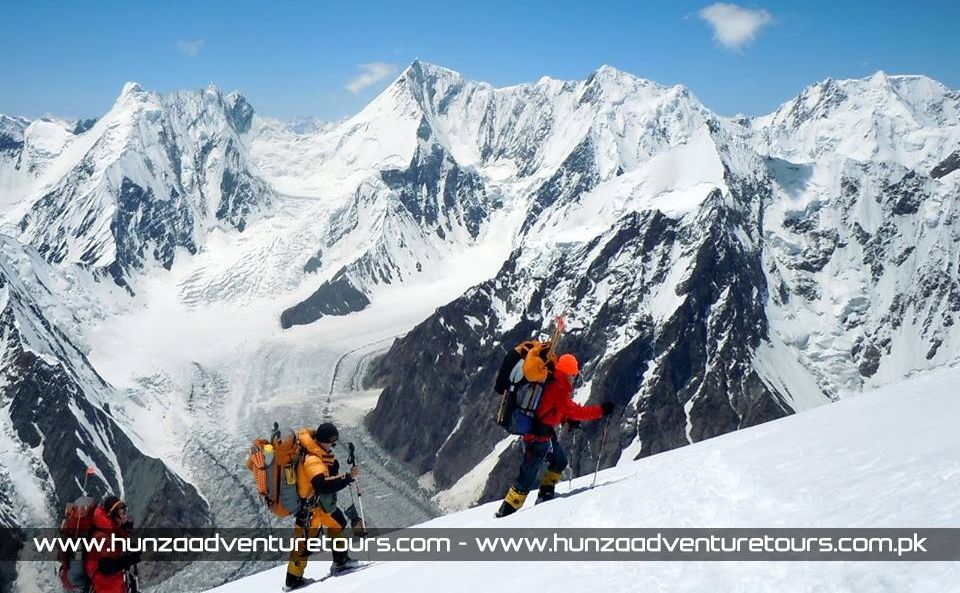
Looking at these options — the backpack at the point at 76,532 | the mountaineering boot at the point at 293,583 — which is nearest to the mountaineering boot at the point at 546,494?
the mountaineering boot at the point at 293,583

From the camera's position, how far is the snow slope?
29.5 feet

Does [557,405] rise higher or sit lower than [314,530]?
higher

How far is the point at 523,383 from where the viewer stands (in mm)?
18328

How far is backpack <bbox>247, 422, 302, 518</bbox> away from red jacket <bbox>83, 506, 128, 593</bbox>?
326 centimetres

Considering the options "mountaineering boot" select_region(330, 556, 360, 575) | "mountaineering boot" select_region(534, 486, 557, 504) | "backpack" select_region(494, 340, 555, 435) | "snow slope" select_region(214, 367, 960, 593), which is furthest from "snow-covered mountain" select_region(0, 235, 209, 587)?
"snow slope" select_region(214, 367, 960, 593)

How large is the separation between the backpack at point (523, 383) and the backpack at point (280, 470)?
16.2 feet

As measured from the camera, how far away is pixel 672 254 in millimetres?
183125

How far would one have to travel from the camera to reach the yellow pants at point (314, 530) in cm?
1652

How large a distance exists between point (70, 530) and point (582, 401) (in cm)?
14961

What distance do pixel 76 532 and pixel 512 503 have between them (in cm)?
964

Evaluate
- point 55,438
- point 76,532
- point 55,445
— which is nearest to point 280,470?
point 76,532

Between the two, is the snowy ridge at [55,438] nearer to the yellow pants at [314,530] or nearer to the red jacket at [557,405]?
the yellow pants at [314,530]

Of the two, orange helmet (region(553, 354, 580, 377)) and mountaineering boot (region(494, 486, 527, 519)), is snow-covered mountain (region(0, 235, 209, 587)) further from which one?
orange helmet (region(553, 354, 580, 377))

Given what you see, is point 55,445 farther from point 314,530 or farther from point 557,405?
point 557,405
